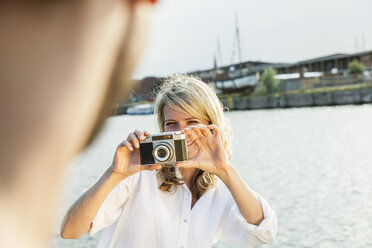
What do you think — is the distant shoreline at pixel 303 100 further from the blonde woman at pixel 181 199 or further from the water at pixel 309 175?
the blonde woman at pixel 181 199

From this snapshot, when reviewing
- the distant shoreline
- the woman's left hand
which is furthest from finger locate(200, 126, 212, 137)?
the distant shoreline

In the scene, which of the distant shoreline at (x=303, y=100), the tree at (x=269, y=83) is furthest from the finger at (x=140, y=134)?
the tree at (x=269, y=83)

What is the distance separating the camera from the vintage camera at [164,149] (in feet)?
6.72

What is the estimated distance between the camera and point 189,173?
246 centimetres

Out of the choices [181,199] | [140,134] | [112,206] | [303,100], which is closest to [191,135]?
[140,134]

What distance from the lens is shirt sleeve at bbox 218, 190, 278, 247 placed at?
2.17 meters

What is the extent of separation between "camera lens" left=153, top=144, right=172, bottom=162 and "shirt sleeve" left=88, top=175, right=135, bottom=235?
275 mm

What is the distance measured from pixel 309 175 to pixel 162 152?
51.5 feet

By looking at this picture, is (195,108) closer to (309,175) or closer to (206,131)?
(206,131)

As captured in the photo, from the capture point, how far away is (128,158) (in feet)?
6.77

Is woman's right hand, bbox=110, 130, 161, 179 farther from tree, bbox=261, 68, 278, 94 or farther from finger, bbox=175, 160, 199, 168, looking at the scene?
tree, bbox=261, 68, 278, 94

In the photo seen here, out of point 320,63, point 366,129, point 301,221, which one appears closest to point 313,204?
point 301,221

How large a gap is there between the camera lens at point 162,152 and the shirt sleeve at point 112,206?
275mm

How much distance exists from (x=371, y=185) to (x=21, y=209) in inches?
636
